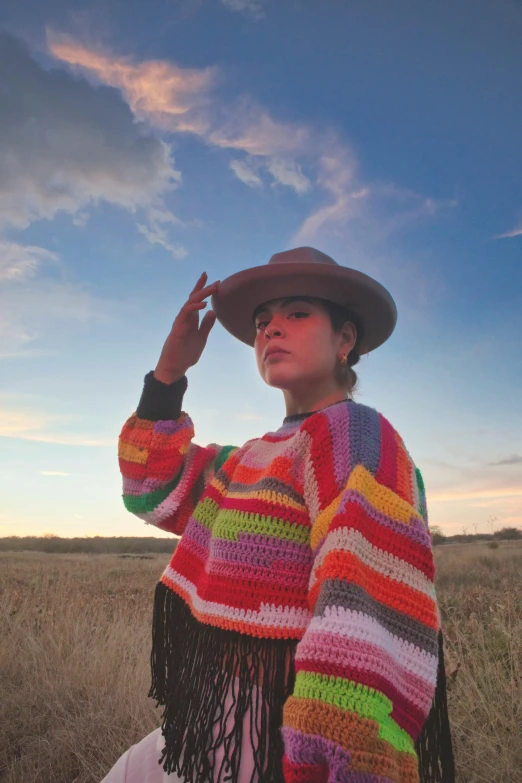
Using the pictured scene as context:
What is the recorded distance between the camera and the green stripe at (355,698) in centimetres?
119

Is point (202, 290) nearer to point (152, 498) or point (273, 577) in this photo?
point (152, 498)

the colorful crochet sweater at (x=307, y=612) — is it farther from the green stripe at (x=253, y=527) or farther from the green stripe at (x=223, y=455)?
the green stripe at (x=223, y=455)

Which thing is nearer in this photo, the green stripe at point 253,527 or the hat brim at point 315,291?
the green stripe at point 253,527

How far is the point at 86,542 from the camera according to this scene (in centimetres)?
3566

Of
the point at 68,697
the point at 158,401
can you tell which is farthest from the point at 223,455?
the point at 68,697

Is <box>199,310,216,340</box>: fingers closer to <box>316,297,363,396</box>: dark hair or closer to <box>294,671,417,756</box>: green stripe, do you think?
<box>316,297,363,396</box>: dark hair

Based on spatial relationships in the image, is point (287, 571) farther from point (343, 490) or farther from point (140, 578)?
point (140, 578)

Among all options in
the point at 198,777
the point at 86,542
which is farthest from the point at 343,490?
the point at 86,542

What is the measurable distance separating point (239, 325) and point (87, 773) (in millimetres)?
2968

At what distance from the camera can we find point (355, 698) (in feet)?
3.92

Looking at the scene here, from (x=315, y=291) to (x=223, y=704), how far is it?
152cm

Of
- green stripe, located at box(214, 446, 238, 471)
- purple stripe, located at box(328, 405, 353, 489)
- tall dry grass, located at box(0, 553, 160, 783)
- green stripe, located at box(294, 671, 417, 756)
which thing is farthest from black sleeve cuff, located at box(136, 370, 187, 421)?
tall dry grass, located at box(0, 553, 160, 783)

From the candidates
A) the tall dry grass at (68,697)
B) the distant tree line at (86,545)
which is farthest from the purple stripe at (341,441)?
the distant tree line at (86,545)

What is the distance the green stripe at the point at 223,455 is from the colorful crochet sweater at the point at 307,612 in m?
0.22
